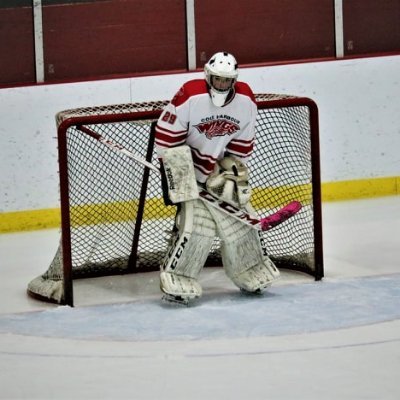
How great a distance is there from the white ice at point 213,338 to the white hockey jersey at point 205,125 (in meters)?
0.60

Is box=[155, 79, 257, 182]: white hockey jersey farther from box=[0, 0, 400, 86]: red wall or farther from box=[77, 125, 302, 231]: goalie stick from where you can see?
box=[0, 0, 400, 86]: red wall

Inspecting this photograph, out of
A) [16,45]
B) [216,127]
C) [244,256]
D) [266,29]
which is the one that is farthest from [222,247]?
[266,29]

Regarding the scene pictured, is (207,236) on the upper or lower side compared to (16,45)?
lower

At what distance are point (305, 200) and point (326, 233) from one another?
822mm

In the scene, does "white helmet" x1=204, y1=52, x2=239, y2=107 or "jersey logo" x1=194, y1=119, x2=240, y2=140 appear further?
"jersey logo" x1=194, y1=119, x2=240, y2=140

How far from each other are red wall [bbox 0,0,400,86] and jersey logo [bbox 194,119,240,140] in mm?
2145

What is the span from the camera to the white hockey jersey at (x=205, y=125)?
16.5 ft

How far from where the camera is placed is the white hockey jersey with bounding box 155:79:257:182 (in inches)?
199

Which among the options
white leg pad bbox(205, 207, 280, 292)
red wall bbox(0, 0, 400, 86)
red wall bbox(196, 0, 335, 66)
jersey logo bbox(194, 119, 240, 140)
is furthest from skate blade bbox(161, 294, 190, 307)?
red wall bbox(196, 0, 335, 66)

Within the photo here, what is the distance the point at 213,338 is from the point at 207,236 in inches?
26.0

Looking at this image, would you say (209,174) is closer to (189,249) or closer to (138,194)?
(189,249)

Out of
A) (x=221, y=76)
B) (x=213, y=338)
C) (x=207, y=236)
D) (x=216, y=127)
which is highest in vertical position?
(x=221, y=76)

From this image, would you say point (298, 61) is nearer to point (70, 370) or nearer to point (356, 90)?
point (356, 90)

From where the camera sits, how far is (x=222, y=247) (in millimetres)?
5297
